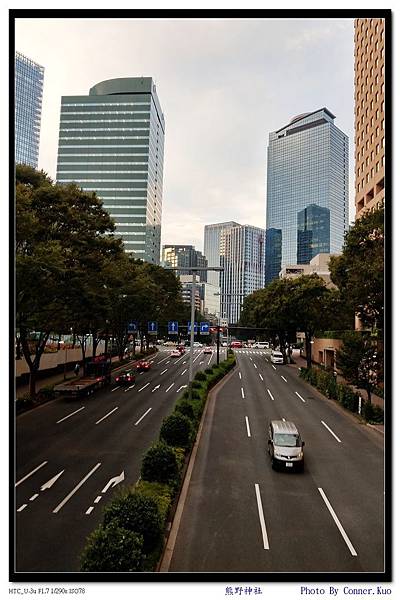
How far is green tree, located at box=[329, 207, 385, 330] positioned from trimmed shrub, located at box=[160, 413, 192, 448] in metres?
10.8

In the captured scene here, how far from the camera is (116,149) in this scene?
5463 inches

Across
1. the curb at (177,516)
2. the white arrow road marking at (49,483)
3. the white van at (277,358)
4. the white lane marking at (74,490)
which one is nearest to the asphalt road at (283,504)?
the curb at (177,516)

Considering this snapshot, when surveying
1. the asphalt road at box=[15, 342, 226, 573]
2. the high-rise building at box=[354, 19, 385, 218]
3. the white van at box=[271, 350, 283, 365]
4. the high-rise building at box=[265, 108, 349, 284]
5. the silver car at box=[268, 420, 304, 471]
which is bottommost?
the white van at box=[271, 350, 283, 365]

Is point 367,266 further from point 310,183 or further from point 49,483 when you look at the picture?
point 310,183

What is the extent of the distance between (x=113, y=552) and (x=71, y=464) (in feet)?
35.1

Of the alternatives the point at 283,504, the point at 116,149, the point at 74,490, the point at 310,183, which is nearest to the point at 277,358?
the point at 283,504

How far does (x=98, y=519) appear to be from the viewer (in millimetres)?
12453

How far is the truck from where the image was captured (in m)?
32.2

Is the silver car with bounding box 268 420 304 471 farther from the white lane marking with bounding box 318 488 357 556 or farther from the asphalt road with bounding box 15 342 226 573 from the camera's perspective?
the asphalt road with bounding box 15 342 226 573

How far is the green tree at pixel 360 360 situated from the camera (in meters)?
26.4

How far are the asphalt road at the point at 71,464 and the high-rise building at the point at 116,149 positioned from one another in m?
113

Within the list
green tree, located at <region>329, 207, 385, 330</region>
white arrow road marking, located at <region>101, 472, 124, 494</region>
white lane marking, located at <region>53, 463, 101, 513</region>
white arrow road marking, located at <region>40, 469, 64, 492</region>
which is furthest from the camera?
green tree, located at <region>329, 207, 385, 330</region>

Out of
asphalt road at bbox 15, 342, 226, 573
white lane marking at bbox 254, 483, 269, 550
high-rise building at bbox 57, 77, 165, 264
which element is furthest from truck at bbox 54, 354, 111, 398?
high-rise building at bbox 57, 77, 165, 264

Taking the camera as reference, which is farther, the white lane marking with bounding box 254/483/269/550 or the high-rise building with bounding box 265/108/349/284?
the high-rise building with bounding box 265/108/349/284
